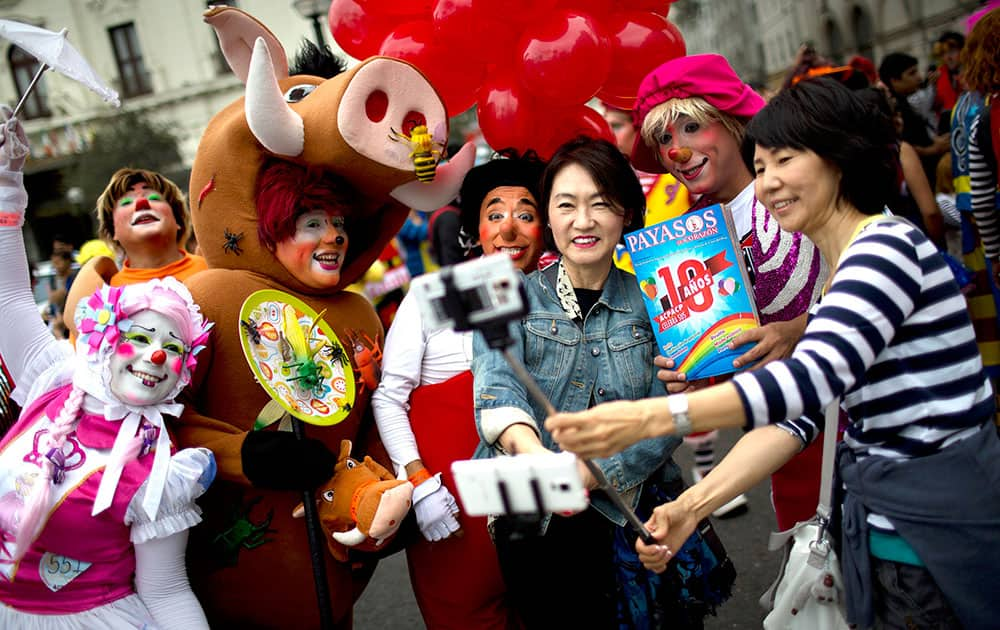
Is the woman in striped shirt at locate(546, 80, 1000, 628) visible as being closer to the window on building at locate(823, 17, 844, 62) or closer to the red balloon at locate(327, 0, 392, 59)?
the red balloon at locate(327, 0, 392, 59)

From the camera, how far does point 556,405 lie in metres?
2.12

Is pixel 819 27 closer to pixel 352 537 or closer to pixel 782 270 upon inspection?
pixel 782 270

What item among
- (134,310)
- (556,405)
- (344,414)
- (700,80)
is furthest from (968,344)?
(134,310)

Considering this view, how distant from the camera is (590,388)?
2129 mm

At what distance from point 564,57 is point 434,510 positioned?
1451 millimetres

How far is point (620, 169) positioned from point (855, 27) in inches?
965

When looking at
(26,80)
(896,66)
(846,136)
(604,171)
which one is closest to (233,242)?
(604,171)

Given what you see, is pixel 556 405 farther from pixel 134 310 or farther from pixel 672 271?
pixel 134 310

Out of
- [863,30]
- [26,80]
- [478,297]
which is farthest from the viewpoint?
[26,80]

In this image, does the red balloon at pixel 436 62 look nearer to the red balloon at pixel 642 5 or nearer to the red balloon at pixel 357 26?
the red balloon at pixel 357 26

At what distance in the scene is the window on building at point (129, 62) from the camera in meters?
26.7

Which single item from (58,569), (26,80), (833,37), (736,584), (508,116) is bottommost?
(736,584)

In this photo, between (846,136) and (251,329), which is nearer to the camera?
(846,136)

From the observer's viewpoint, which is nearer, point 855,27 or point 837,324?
point 837,324
